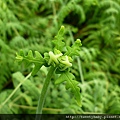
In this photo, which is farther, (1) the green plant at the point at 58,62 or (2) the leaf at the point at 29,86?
(2) the leaf at the point at 29,86

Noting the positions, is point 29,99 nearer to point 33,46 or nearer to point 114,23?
point 33,46

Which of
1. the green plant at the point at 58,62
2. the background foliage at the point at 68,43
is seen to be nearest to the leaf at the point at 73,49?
the green plant at the point at 58,62

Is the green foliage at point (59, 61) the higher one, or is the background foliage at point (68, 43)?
the green foliage at point (59, 61)

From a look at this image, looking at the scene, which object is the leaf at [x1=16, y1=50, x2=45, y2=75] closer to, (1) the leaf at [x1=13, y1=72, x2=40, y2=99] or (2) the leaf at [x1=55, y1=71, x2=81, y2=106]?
(2) the leaf at [x1=55, y1=71, x2=81, y2=106]

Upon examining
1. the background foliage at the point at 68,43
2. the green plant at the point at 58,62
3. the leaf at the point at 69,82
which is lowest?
the background foliage at the point at 68,43

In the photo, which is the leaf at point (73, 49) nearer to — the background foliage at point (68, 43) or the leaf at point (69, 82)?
the leaf at point (69, 82)

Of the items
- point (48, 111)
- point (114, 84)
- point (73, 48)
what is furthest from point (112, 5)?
point (73, 48)

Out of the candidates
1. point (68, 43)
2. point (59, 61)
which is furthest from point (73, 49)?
point (68, 43)

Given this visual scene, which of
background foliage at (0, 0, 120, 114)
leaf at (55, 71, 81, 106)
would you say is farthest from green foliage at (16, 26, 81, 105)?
background foliage at (0, 0, 120, 114)
